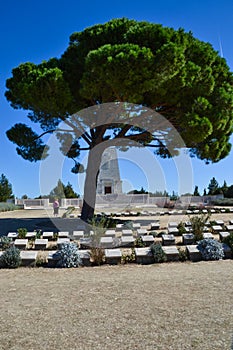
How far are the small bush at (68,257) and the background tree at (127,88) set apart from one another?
551cm

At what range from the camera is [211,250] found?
20.7 feet

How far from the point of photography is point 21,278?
5160 mm

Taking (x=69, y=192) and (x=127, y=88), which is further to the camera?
(x=69, y=192)

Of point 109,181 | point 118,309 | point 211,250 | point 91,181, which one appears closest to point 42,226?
point 91,181

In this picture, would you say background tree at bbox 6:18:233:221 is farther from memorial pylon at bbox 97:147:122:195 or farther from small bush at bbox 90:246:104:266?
memorial pylon at bbox 97:147:122:195

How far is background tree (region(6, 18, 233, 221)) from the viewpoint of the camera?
9.75 meters

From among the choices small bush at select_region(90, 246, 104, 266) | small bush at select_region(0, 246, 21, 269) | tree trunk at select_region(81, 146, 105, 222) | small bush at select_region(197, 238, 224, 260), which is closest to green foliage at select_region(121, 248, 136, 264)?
small bush at select_region(90, 246, 104, 266)

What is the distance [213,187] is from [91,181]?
26.5m

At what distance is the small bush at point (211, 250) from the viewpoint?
626 centimetres

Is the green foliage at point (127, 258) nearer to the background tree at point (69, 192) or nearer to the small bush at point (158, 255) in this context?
the small bush at point (158, 255)

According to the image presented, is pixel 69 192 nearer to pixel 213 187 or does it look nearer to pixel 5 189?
pixel 5 189

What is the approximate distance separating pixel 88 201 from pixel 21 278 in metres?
7.70

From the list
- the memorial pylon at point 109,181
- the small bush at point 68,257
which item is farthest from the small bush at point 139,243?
the memorial pylon at point 109,181

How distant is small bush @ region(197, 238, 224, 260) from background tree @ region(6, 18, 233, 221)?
522 cm
